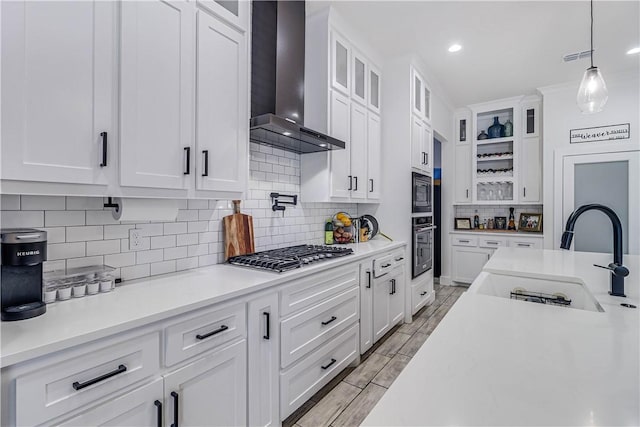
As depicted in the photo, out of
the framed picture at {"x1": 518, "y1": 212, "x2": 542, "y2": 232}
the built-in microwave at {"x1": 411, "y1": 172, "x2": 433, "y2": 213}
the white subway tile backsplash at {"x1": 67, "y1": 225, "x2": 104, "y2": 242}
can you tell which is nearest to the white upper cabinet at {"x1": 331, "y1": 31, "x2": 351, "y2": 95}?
the built-in microwave at {"x1": 411, "y1": 172, "x2": 433, "y2": 213}

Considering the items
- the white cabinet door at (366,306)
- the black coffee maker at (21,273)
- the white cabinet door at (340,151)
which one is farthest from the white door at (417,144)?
the black coffee maker at (21,273)

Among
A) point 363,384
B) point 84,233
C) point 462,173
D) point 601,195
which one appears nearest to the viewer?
point 84,233

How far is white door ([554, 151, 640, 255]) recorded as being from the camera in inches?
149

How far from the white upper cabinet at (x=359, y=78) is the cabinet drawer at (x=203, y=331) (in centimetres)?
230

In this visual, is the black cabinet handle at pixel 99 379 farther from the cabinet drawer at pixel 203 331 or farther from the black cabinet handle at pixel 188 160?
the black cabinet handle at pixel 188 160

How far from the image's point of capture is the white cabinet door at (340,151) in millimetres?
2705

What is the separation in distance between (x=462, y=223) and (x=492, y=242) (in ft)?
2.07

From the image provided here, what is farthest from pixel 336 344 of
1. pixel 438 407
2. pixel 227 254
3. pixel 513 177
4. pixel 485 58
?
pixel 513 177

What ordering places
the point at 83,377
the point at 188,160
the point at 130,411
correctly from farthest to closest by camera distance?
the point at 188,160
the point at 130,411
the point at 83,377

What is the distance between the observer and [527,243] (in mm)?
4496

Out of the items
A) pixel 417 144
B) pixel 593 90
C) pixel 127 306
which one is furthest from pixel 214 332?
pixel 417 144

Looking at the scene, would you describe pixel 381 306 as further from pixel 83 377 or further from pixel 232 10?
pixel 232 10

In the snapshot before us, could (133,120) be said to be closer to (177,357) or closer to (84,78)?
(84,78)

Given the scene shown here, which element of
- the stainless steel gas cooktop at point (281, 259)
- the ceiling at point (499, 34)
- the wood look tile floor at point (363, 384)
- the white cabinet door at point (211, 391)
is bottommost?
the wood look tile floor at point (363, 384)
